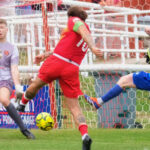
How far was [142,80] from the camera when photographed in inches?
289

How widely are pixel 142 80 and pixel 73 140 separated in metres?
1.41

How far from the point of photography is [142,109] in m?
9.80

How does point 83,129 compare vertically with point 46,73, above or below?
below

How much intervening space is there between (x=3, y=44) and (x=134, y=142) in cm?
237

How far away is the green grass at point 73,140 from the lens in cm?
712

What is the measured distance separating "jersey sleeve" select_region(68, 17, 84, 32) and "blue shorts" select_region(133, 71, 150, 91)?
121 cm

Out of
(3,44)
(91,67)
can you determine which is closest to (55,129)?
(91,67)

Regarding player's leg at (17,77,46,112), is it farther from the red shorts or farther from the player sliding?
the player sliding

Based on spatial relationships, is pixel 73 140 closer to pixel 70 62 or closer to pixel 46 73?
pixel 46 73

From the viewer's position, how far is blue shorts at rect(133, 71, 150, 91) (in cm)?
731

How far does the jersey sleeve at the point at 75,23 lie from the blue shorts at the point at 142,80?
1.21 m

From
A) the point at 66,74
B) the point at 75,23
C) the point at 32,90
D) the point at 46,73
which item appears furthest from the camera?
the point at 32,90

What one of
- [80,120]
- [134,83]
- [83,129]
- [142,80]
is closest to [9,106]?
[80,120]

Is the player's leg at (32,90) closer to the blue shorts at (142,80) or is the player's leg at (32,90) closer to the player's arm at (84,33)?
the player's arm at (84,33)
